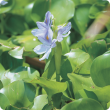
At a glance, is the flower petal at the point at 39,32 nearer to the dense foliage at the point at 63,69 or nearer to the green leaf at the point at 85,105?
the dense foliage at the point at 63,69

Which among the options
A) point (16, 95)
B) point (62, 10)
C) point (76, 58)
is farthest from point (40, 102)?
point (62, 10)

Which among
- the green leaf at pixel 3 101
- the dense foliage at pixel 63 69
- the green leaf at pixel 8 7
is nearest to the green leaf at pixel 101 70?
the dense foliage at pixel 63 69

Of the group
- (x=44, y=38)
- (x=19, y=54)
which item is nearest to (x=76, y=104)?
(x=44, y=38)

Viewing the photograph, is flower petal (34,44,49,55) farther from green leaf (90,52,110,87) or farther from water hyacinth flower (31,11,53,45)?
green leaf (90,52,110,87)

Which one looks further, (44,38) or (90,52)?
(90,52)

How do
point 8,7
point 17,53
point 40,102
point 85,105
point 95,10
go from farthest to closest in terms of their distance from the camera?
point 8,7, point 95,10, point 17,53, point 40,102, point 85,105

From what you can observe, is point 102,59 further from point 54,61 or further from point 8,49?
point 8,49

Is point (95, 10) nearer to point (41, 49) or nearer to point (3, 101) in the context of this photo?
point (41, 49)
